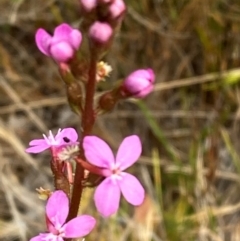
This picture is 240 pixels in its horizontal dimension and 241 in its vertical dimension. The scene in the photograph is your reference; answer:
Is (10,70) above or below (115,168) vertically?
above

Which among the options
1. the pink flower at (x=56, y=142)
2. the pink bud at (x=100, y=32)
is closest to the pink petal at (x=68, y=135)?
the pink flower at (x=56, y=142)

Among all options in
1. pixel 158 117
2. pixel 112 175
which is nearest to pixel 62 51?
pixel 112 175

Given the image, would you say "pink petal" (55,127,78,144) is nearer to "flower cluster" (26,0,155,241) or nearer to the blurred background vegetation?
"flower cluster" (26,0,155,241)

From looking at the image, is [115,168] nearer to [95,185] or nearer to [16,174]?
[95,185]

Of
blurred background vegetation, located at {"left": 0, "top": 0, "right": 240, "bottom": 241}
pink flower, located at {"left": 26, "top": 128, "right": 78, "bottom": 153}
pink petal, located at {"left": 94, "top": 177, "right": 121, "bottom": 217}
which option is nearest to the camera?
pink petal, located at {"left": 94, "top": 177, "right": 121, "bottom": 217}

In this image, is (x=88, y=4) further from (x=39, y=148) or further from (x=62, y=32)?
(x=39, y=148)

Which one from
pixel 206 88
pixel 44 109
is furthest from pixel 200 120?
pixel 44 109

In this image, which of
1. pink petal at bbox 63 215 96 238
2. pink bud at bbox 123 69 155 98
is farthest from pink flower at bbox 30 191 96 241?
pink bud at bbox 123 69 155 98
